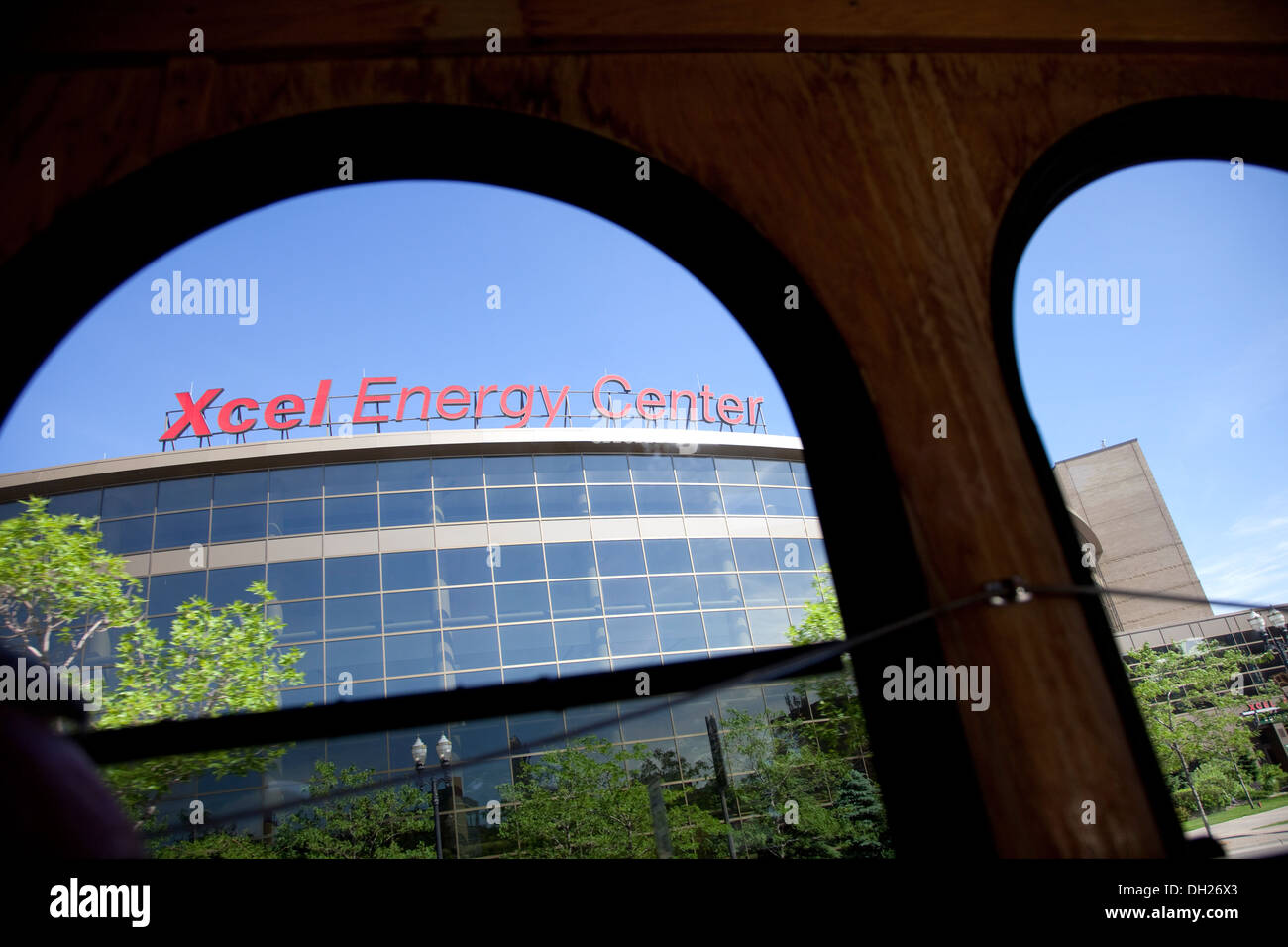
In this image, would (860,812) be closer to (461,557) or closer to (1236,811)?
(461,557)

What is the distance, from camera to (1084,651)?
45.1 inches

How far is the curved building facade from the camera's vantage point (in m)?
17.9

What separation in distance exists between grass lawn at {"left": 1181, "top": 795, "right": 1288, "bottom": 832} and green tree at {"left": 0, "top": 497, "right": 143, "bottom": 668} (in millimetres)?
27983

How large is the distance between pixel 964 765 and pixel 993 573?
1.00 ft

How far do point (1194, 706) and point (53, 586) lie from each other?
30325mm

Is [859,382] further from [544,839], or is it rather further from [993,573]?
[544,839]

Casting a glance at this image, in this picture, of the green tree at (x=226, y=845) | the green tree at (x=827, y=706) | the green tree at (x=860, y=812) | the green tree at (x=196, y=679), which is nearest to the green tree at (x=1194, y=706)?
the green tree at (x=860, y=812)

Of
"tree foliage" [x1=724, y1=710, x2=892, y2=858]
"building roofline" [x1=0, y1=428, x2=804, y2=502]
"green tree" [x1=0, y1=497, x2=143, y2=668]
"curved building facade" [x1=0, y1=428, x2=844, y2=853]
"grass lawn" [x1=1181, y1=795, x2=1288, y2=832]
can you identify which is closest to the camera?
"green tree" [x1=0, y1=497, x2=143, y2=668]

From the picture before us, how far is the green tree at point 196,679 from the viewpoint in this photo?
13.3 metres

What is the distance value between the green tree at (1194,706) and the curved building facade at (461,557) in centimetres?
1066

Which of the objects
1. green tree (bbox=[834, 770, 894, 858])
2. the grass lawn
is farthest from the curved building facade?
the grass lawn

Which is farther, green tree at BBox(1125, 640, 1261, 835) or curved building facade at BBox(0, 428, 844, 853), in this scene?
green tree at BBox(1125, 640, 1261, 835)

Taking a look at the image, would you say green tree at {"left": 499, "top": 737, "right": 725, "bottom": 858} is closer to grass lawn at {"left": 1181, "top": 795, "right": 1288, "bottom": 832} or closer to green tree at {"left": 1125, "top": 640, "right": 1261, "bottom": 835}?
green tree at {"left": 1125, "top": 640, "right": 1261, "bottom": 835}
